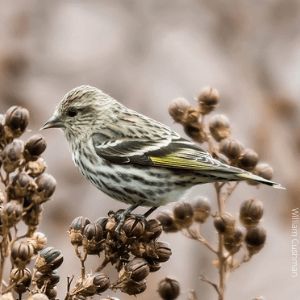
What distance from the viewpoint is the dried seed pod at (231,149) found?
134 inches

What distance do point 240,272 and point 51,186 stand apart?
290 cm

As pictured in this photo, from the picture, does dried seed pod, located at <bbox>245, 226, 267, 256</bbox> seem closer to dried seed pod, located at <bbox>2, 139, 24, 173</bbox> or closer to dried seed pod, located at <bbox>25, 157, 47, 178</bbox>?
dried seed pod, located at <bbox>25, 157, 47, 178</bbox>

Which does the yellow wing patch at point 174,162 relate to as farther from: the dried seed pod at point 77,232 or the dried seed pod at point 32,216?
the dried seed pod at point 32,216

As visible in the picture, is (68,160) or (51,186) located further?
(68,160)

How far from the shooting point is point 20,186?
243 cm

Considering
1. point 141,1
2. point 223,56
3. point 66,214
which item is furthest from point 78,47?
point 66,214

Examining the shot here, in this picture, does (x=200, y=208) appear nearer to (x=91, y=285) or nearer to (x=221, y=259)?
(x=221, y=259)

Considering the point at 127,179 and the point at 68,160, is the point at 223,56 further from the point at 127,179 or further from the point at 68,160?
the point at 127,179

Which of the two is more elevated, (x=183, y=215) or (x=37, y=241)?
(x=37, y=241)

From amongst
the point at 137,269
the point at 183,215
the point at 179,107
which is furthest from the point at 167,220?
the point at 137,269

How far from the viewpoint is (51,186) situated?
2527 mm

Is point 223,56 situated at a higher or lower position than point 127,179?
higher

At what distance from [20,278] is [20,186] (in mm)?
345

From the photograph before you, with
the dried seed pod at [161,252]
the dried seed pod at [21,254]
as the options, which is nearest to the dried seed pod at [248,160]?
the dried seed pod at [161,252]
